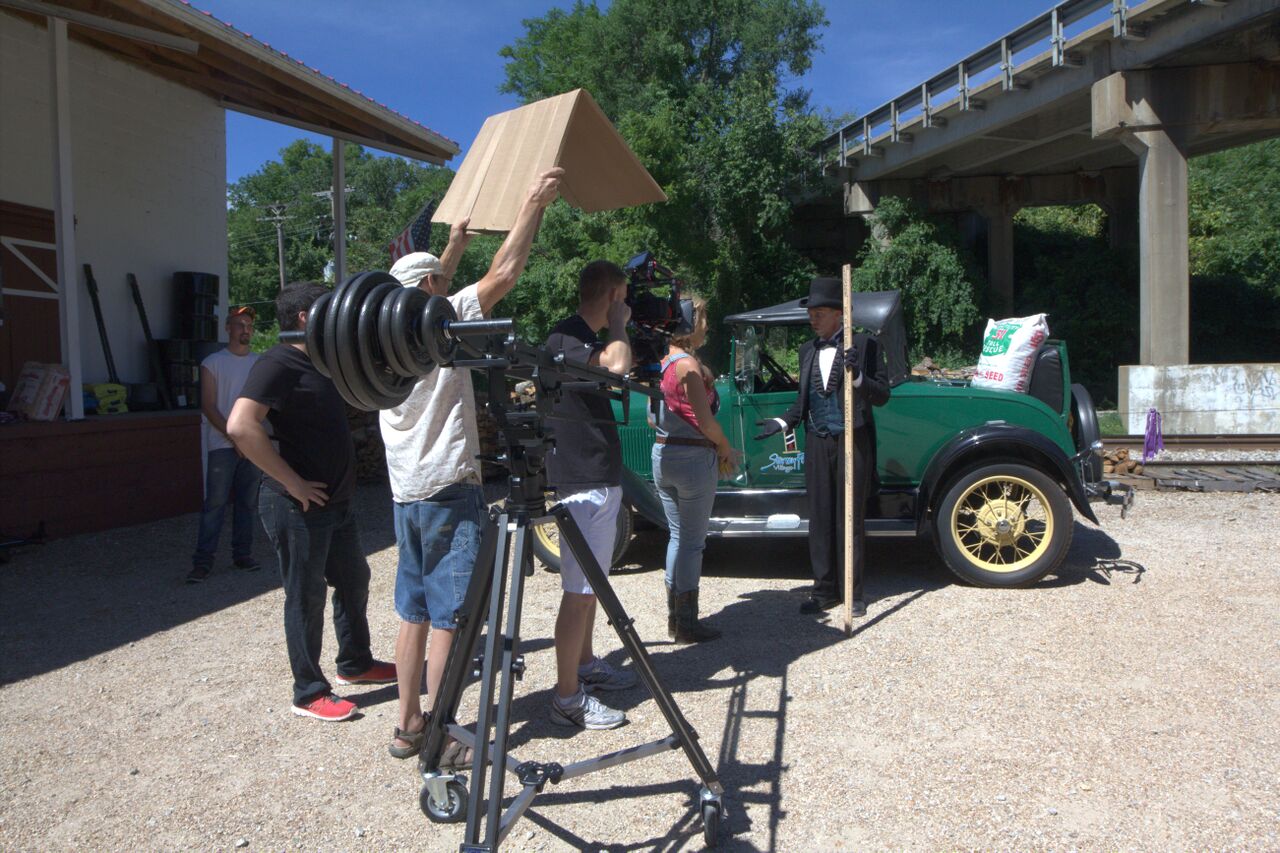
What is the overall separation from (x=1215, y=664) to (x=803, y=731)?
7.34 feet

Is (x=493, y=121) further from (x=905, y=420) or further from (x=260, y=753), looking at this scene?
(x=905, y=420)

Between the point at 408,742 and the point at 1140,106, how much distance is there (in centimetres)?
1743

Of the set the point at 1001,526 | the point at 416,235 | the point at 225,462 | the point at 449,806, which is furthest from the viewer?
the point at 416,235

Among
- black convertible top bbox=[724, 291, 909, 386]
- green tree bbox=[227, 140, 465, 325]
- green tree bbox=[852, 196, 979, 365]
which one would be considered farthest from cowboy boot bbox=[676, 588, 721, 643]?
green tree bbox=[227, 140, 465, 325]

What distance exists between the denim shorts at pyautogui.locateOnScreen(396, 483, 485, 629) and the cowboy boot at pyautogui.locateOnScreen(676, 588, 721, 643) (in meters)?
1.76

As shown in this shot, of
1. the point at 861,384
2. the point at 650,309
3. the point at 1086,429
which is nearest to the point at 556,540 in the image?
the point at 861,384

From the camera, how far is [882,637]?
502cm

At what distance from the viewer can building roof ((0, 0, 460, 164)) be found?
7.64 m

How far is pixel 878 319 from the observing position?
243 inches

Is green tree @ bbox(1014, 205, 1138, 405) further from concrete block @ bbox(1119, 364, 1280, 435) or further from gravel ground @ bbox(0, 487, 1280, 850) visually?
gravel ground @ bbox(0, 487, 1280, 850)

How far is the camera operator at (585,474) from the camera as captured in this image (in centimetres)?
369

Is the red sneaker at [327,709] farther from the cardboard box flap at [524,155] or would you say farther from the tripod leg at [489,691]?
the cardboard box flap at [524,155]

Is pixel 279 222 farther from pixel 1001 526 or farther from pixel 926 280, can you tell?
pixel 1001 526

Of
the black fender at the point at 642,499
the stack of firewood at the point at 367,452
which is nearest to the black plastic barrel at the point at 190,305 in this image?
the stack of firewood at the point at 367,452
